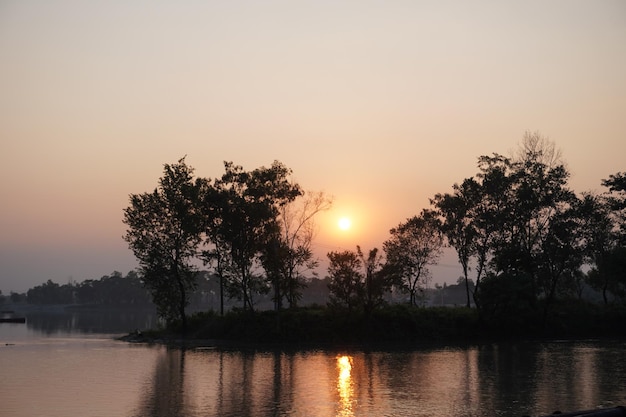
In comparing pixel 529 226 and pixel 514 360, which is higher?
pixel 529 226

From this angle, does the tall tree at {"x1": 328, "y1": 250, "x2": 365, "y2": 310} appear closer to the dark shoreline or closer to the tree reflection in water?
the dark shoreline

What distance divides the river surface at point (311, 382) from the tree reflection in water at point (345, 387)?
0.20 ft

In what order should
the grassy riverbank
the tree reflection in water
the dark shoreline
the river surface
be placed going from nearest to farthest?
the tree reflection in water, the river surface, the dark shoreline, the grassy riverbank

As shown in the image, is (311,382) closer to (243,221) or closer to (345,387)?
(345,387)

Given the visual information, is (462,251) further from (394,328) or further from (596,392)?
(596,392)

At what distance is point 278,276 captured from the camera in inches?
2817

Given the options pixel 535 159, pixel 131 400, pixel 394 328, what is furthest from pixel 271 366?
pixel 535 159

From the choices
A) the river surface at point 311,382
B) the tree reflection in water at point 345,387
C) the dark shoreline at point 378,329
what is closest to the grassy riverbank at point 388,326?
the dark shoreline at point 378,329

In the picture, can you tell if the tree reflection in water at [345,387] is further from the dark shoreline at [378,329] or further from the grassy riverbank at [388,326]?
the grassy riverbank at [388,326]

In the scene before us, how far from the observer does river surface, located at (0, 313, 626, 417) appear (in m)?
26.9

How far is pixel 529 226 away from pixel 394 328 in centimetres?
2135

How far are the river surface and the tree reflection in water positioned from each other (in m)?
0.06

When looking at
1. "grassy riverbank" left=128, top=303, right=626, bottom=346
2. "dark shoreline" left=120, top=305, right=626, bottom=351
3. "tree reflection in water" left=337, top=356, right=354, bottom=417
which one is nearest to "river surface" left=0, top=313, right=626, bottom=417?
"tree reflection in water" left=337, top=356, right=354, bottom=417

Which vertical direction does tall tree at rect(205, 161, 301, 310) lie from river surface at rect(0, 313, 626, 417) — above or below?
above
